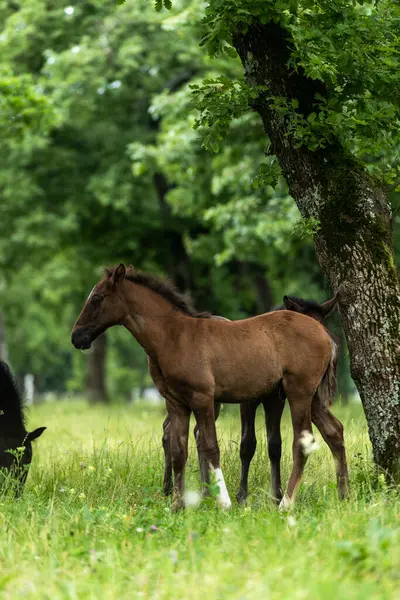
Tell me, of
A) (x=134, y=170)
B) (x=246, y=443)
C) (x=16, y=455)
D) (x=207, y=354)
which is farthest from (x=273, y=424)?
(x=134, y=170)

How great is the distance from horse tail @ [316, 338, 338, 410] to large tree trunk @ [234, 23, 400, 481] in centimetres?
25

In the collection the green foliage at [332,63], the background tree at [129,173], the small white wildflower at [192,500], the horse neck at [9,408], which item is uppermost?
the green foliage at [332,63]

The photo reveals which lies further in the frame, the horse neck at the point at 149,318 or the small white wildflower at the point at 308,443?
the horse neck at the point at 149,318

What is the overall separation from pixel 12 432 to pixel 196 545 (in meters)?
4.04


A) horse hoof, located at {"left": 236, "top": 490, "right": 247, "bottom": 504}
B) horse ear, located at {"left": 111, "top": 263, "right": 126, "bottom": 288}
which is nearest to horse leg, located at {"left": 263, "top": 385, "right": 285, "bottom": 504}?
horse hoof, located at {"left": 236, "top": 490, "right": 247, "bottom": 504}

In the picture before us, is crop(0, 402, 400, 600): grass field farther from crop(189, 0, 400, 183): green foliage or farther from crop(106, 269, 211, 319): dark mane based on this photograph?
crop(189, 0, 400, 183): green foliage

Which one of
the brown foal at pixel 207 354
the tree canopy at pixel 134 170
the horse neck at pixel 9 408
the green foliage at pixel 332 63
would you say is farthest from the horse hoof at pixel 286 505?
the tree canopy at pixel 134 170

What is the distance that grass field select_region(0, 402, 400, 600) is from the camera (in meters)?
4.61

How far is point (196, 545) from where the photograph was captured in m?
5.56

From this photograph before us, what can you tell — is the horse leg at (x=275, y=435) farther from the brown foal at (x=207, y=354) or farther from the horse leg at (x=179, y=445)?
the horse leg at (x=179, y=445)

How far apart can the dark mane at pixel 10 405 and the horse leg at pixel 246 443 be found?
2.31 metres

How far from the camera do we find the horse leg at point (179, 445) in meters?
7.74

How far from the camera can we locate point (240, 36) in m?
8.30

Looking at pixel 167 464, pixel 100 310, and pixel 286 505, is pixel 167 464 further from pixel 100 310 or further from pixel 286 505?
pixel 286 505
